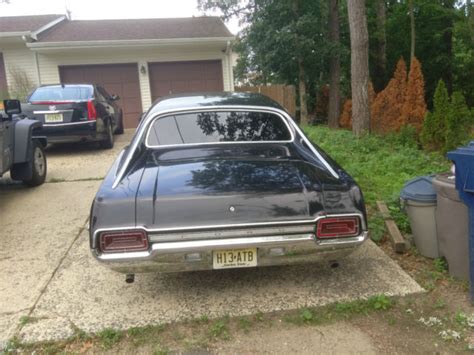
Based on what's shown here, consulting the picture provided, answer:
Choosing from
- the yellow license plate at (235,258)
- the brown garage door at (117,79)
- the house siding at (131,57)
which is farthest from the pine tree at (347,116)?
the yellow license plate at (235,258)

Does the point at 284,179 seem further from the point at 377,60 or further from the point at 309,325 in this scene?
the point at 377,60

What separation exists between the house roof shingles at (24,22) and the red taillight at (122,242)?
14.1 meters

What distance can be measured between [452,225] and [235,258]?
67.9 inches

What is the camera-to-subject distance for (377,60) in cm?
1872

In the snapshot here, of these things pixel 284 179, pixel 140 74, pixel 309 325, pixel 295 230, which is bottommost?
pixel 309 325

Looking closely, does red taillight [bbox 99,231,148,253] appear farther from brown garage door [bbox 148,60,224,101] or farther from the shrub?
brown garage door [bbox 148,60,224,101]

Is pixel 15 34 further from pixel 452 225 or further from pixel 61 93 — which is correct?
pixel 452 225

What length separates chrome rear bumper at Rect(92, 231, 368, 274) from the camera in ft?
9.53

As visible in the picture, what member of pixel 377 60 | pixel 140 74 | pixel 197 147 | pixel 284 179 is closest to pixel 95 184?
pixel 197 147

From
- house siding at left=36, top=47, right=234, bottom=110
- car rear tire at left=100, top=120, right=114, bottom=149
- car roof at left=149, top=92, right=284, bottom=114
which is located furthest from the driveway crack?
house siding at left=36, top=47, right=234, bottom=110

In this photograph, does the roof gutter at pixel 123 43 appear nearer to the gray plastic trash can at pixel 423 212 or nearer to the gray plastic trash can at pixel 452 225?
the gray plastic trash can at pixel 423 212

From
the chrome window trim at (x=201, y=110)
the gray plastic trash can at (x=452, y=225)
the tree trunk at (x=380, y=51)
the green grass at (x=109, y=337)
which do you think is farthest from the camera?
the tree trunk at (x=380, y=51)

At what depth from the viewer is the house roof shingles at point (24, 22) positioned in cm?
1478

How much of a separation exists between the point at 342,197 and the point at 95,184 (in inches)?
189
